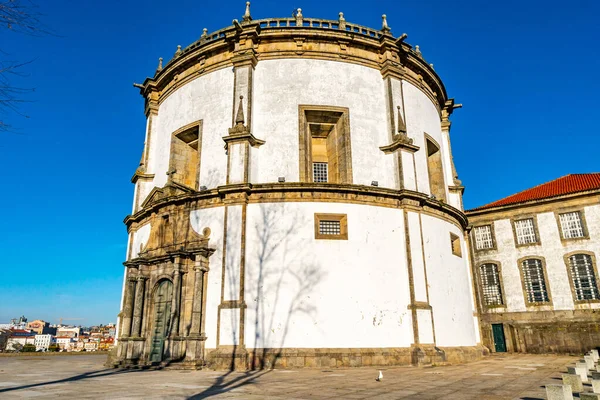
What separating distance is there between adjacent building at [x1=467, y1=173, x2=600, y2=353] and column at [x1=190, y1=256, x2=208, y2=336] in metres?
15.7

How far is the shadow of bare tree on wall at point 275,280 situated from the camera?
575 inches

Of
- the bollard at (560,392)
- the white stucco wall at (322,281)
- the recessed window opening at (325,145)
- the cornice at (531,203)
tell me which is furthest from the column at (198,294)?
the cornice at (531,203)

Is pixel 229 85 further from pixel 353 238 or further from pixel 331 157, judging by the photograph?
pixel 353 238

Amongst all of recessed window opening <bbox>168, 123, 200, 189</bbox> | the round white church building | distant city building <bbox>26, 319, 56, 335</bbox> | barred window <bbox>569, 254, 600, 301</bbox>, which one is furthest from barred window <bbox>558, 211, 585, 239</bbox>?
distant city building <bbox>26, 319, 56, 335</bbox>

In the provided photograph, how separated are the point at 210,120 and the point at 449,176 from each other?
43.0 ft

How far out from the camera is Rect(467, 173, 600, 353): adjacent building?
81.5 ft

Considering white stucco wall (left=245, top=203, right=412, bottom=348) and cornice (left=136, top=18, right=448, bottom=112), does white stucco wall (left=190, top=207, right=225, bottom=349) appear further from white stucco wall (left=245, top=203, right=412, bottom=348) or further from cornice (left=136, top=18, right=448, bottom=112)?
cornice (left=136, top=18, right=448, bottom=112)

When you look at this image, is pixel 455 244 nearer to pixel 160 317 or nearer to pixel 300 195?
pixel 300 195

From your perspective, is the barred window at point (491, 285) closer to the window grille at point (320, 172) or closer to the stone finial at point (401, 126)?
the stone finial at point (401, 126)

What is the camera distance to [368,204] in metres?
16.5

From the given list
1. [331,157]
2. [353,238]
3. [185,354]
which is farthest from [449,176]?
[185,354]

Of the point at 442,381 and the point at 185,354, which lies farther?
the point at 185,354

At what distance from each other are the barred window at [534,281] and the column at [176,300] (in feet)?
73.1

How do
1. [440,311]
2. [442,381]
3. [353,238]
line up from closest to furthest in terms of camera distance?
1. [442,381]
2. [353,238]
3. [440,311]
